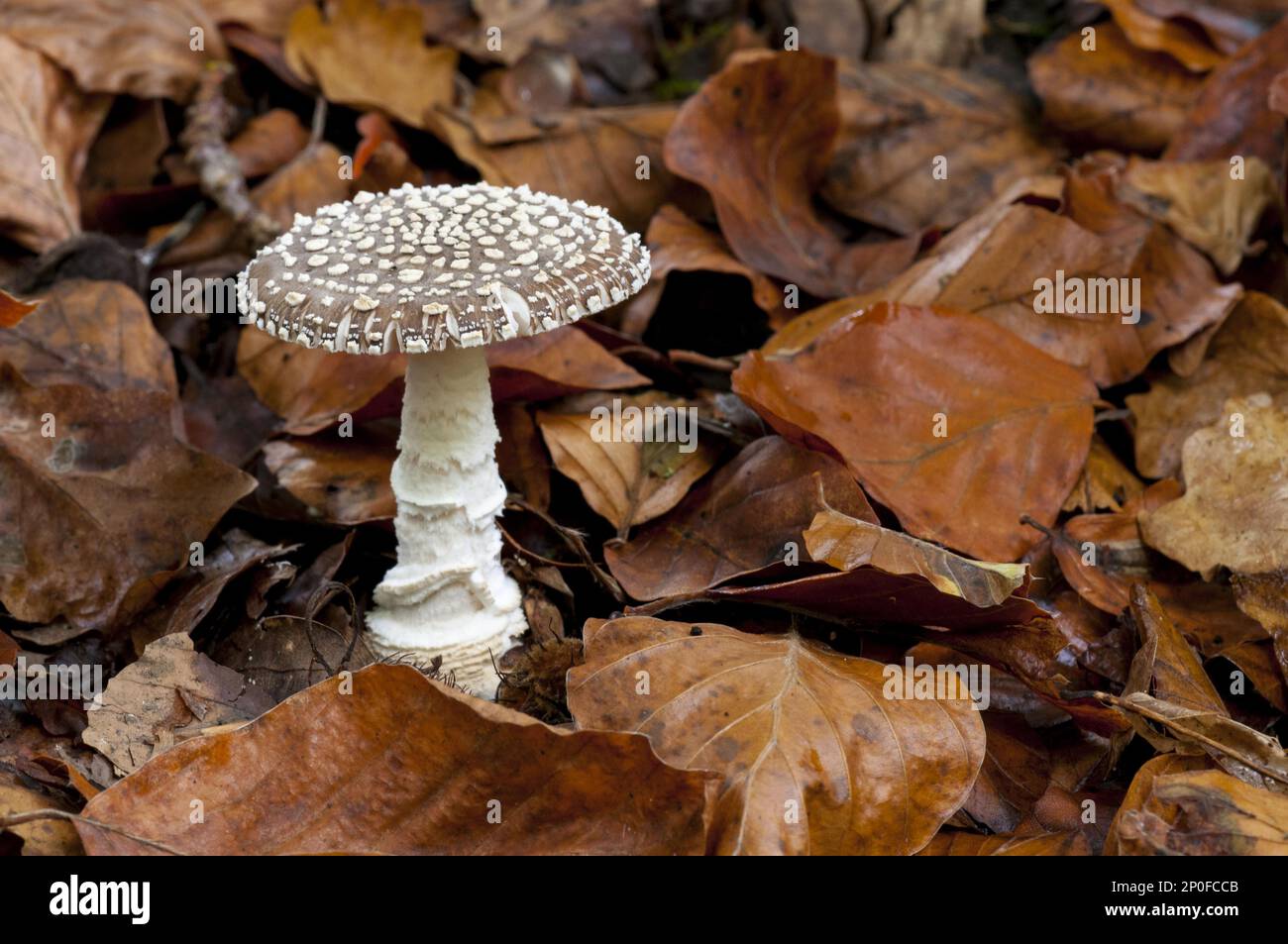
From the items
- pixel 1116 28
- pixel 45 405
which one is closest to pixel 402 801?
pixel 45 405

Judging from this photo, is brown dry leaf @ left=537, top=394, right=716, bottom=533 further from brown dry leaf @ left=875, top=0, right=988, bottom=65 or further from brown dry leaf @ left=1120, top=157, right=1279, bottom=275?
brown dry leaf @ left=875, top=0, right=988, bottom=65

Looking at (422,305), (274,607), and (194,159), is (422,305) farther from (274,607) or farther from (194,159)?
(194,159)

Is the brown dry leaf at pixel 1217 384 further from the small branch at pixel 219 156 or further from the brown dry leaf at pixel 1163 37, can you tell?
the small branch at pixel 219 156

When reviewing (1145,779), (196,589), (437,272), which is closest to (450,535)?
(196,589)

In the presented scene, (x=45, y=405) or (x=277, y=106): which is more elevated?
(x=277, y=106)

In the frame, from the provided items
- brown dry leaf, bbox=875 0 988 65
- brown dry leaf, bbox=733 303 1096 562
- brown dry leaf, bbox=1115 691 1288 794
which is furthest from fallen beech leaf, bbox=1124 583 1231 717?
brown dry leaf, bbox=875 0 988 65
